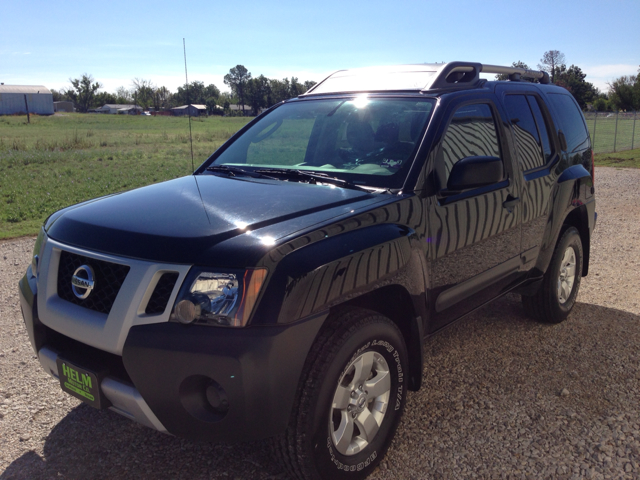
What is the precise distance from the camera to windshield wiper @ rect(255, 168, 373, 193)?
315 centimetres

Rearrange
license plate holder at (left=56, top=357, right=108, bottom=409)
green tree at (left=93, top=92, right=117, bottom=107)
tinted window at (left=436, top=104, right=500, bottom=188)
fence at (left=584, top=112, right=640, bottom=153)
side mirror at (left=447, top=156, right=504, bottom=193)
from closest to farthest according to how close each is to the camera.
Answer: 1. license plate holder at (left=56, top=357, right=108, bottom=409)
2. side mirror at (left=447, top=156, right=504, bottom=193)
3. tinted window at (left=436, top=104, right=500, bottom=188)
4. fence at (left=584, top=112, right=640, bottom=153)
5. green tree at (left=93, top=92, right=117, bottom=107)

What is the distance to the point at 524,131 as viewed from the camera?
4.12 m

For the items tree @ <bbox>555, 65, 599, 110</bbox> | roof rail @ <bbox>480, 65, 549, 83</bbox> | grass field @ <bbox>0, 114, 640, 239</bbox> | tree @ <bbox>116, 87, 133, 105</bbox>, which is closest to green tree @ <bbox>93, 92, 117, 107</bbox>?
tree @ <bbox>116, 87, 133, 105</bbox>

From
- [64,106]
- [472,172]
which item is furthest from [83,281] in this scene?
[64,106]

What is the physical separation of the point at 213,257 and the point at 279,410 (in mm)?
654

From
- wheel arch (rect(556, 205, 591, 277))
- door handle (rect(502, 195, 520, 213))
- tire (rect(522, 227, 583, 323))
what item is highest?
door handle (rect(502, 195, 520, 213))

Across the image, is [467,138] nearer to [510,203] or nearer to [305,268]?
[510,203]

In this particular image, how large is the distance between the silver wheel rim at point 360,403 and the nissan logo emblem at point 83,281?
1158 millimetres

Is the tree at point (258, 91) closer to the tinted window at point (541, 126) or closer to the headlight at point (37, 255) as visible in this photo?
the tinted window at point (541, 126)

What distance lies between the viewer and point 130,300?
228 cm

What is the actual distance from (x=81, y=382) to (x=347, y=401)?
1.17m

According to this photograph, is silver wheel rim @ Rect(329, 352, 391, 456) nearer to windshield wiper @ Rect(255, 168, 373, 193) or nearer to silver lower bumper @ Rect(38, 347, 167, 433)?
silver lower bumper @ Rect(38, 347, 167, 433)

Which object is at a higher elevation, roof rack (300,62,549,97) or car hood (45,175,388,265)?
roof rack (300,62,549,97)

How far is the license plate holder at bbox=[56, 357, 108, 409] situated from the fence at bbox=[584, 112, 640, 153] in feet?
61.7
